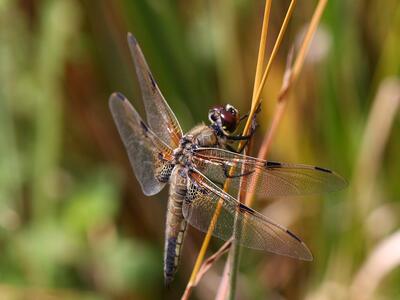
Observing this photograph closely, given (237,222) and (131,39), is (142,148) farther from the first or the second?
(237,222)

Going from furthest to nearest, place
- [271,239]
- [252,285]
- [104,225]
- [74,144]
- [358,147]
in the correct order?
[74,144] → [104,225] → [252,285] → [358,147] → [271,239]

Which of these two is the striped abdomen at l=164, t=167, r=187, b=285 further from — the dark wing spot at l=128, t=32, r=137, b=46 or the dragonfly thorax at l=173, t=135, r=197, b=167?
the dark wing spot at l=128, t=32, r=137, b=46

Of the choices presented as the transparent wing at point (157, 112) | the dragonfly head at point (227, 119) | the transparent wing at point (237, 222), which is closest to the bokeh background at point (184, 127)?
the transparent wing at point (157, 112)

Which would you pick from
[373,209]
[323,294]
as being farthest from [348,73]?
[323,294]

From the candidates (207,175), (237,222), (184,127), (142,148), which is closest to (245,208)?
(237,222)

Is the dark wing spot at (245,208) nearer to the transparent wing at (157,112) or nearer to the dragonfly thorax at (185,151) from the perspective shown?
the dragonfly thorax at (185,151)

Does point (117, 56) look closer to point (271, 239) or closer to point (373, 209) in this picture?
point (373, 209)

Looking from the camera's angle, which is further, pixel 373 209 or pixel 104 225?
pixel 104 225
